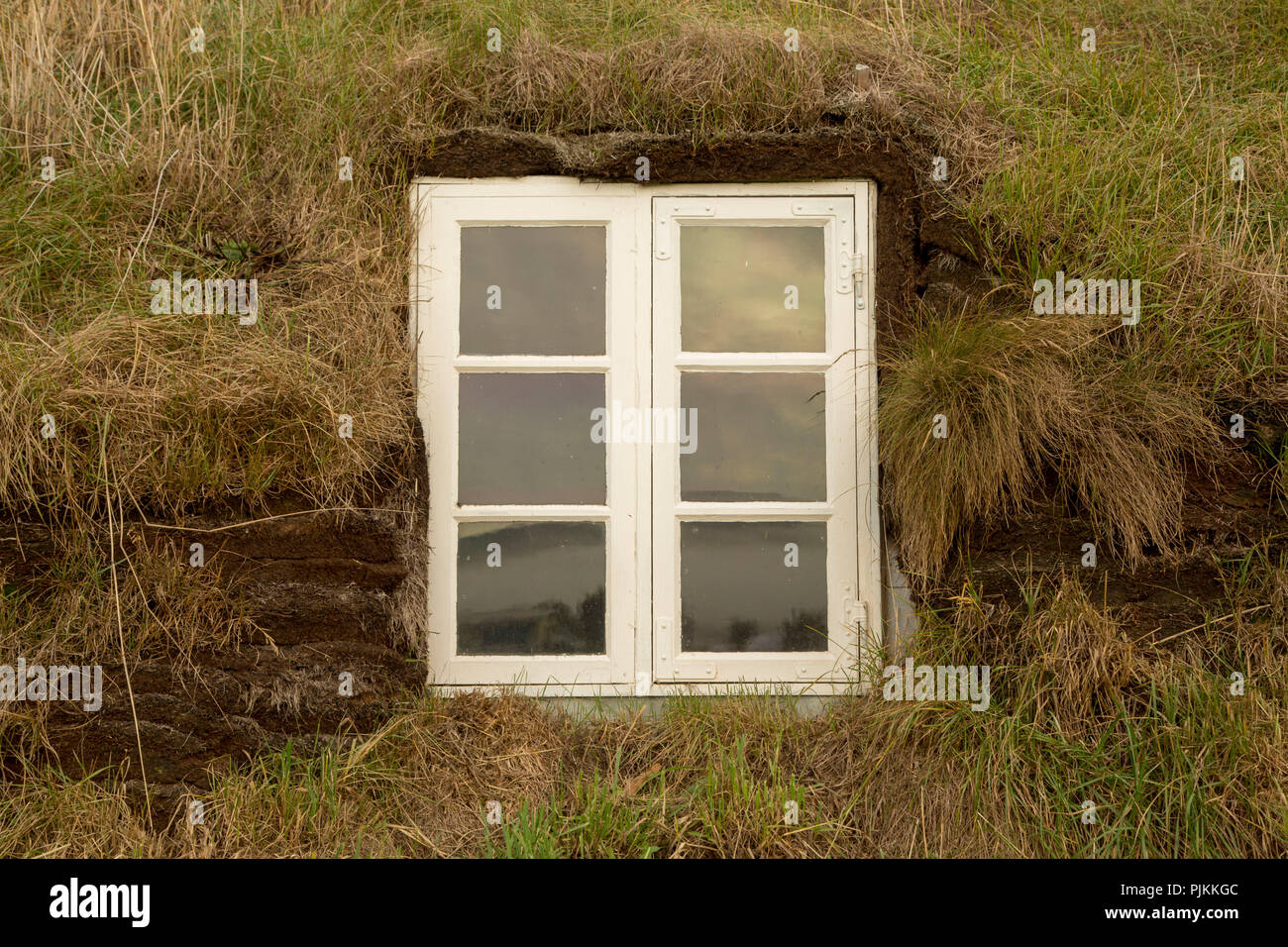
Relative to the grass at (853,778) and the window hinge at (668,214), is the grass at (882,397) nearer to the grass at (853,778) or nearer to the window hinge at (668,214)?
the grass at (853,778)

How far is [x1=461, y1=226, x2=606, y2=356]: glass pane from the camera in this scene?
3693 millimetres

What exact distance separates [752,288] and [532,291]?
2.87ft

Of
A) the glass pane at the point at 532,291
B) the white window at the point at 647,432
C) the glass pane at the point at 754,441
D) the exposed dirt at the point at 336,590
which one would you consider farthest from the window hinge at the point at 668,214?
the exposed dirt at the point at 336,590

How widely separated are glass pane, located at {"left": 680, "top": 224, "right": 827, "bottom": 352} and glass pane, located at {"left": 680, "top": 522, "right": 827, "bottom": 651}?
2.42ft

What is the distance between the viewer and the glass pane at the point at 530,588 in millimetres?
3596

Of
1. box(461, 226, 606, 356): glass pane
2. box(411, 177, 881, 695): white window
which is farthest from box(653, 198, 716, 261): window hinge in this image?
box(461, 226, 606, 356): glass pane

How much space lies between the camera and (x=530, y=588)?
3.62 meters

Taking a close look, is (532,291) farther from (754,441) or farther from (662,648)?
(662,648)

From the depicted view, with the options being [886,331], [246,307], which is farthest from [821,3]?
[246,307]

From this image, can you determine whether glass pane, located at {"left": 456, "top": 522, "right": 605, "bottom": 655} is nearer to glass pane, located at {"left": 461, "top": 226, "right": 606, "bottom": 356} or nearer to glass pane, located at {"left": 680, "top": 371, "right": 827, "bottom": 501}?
glass pane, located at {"left": 680, "top": 371, "right": 827, "bottom": 501}

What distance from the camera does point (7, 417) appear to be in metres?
2.98

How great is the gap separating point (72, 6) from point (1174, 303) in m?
4.99

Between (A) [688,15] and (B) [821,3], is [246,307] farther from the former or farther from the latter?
(B) [821,3]

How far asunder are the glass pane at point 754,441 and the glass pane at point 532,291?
477 millimetres
